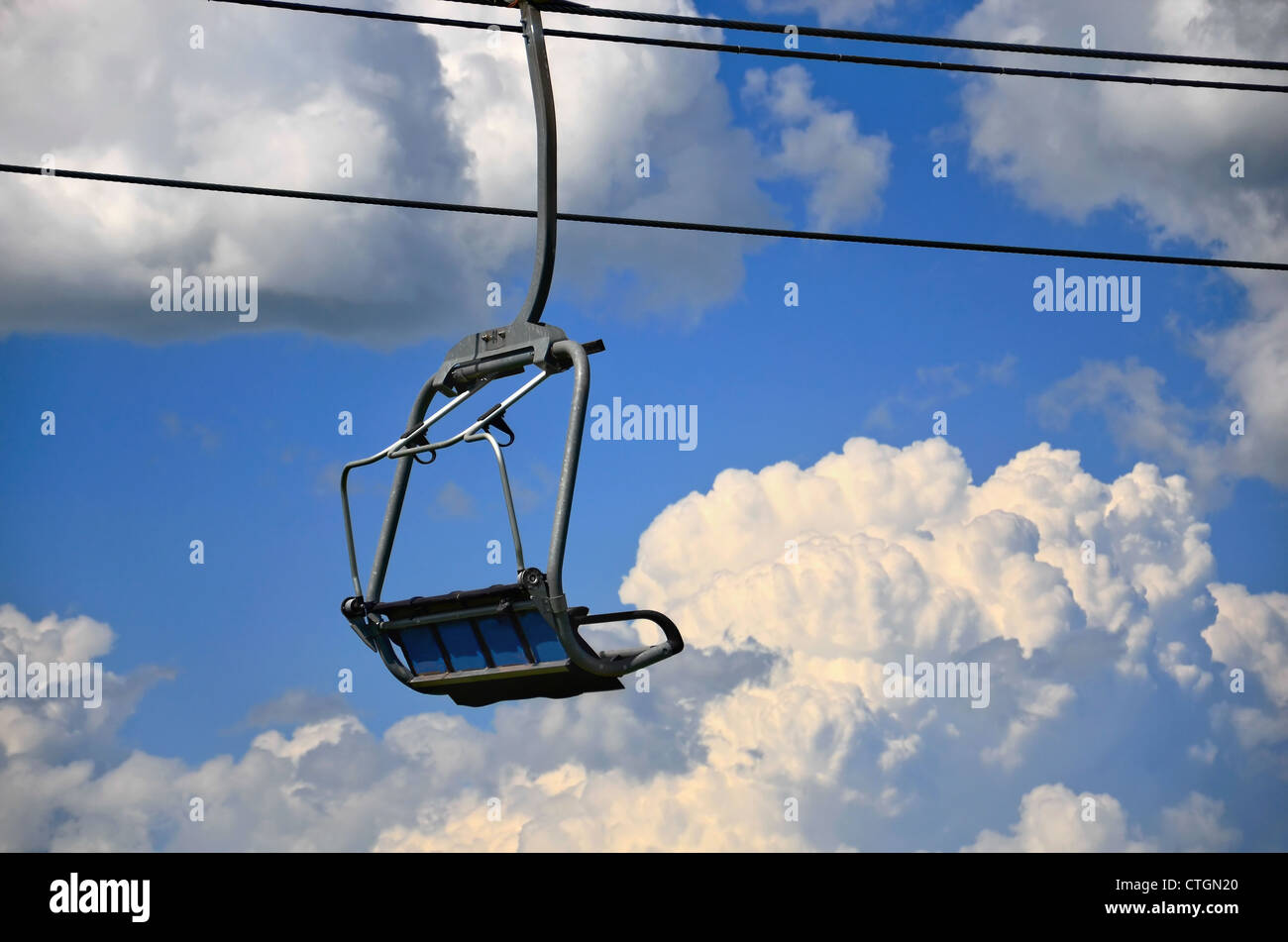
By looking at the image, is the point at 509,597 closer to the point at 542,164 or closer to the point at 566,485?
the point at 566,485

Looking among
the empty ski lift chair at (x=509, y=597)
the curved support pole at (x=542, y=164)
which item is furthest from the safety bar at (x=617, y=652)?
the curved support pole at (x=542, y=164)

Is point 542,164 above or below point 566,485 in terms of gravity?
above

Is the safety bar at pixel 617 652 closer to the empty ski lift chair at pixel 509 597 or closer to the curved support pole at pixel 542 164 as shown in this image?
the empty ski lift chair at pixel 509 597

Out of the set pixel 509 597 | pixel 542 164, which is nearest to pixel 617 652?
pixel 509 597

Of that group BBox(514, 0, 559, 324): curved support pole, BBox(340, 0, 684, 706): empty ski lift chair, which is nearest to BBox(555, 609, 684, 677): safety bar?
BBox(340, 0, 684, 706): empty ski lift chair

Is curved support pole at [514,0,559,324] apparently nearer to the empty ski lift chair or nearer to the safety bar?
the empty ski lift chair

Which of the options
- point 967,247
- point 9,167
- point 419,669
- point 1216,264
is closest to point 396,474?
point 419,669

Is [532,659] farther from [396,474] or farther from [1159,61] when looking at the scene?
[1159,61]

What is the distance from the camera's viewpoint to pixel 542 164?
38.7ft

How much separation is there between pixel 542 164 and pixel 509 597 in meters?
3.40

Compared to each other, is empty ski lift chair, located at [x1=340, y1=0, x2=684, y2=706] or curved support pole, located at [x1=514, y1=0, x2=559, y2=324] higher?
curved support pole, located at [x1=514, y1=0, x2=559, y2=324]

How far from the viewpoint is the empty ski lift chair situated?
10453mm

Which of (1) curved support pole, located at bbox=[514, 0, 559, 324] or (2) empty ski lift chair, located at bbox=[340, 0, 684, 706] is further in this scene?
(1) curved support pole, located at bbox=[514, 0, 559, 324]

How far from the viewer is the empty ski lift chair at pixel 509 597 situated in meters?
10.5
